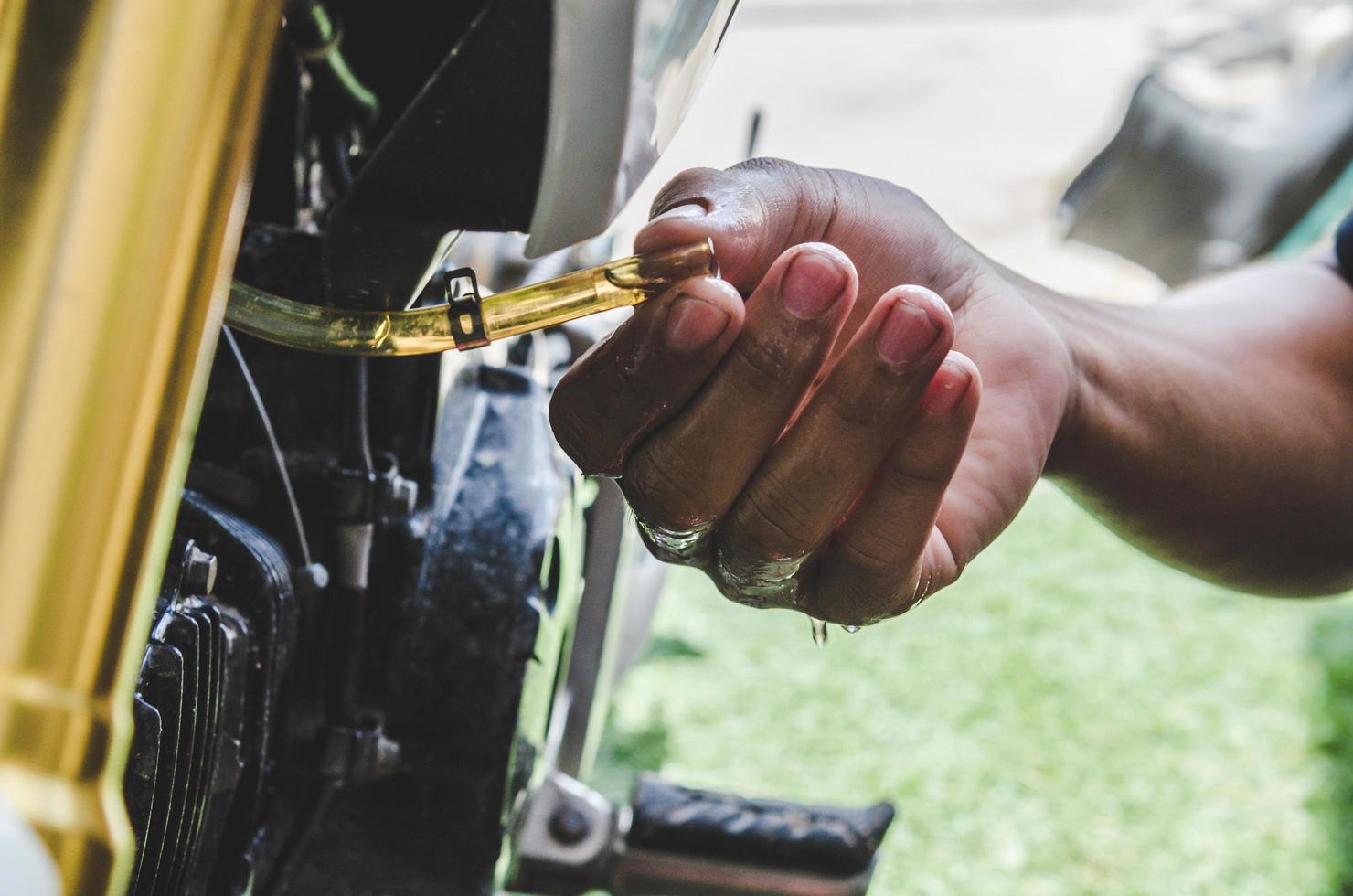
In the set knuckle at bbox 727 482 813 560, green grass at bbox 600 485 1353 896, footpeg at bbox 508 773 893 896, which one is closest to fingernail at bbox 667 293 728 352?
knuckle at bbox 727 482 813 560

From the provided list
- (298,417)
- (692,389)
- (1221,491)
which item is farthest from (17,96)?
(1221,491)

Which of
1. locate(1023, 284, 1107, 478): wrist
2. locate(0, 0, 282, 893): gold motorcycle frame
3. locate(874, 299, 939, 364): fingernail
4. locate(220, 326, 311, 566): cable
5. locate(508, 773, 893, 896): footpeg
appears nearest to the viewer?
locate(0, 0, 282, 893): gold motorcycle frame

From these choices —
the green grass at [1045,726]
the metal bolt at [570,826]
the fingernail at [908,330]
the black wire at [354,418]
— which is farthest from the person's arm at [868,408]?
the green grass at [1045,726]

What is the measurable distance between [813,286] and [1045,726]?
6.06ft

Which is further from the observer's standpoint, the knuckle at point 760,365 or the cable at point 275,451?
the cable at point 275,451

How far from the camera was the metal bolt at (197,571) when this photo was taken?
26.8 inches

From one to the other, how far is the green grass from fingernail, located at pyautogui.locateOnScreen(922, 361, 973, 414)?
4.61 feet

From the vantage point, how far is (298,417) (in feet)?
2.81

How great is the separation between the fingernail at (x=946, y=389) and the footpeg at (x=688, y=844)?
0.58 meters

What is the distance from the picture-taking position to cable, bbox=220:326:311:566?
78 centimetres

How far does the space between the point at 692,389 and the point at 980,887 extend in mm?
1478

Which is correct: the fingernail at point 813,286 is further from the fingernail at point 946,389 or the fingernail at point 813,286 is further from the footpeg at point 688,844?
the footpeg at point 688,844

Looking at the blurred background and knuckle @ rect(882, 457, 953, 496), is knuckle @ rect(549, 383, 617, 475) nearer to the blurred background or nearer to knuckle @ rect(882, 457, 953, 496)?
knuckle @ rect(882, 457, 953, 496)

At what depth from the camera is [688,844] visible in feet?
3.59
